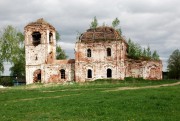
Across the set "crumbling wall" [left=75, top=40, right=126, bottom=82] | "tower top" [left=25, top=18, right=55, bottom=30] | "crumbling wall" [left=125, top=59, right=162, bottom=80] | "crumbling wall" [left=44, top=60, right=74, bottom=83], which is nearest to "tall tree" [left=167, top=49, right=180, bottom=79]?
"crumbling wall" [left=125, top=59, right=162, bottom=80]

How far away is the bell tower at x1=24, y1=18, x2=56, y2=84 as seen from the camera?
48188 millimetres

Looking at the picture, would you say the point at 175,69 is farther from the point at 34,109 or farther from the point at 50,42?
the point at 34,109

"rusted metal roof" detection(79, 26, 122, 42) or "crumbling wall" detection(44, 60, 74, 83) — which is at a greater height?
"rusted metal roof" detection(79, 26, 122, 42)

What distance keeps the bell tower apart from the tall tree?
90.9 feet

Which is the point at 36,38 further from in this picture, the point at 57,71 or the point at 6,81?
the point at 6,81

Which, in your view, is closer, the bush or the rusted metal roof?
the rusted metal roof

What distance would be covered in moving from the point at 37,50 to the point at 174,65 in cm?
3266

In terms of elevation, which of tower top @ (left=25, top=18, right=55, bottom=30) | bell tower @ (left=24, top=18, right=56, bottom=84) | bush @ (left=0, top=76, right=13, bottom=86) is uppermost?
tower top @ (left=25, top=18, right=55, bottom=30)

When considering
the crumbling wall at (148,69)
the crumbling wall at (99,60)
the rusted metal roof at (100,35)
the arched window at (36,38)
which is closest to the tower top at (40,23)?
the arched window at (36,38)

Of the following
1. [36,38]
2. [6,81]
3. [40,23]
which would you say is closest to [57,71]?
[36,38]

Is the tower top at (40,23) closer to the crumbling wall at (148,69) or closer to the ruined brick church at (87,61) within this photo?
the ruined brick church at (87,61)

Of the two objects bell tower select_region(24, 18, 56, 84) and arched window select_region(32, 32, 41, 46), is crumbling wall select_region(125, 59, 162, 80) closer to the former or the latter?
bell tower select_region(24, 18, 56, 84)

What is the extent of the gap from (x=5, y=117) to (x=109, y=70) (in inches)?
1251

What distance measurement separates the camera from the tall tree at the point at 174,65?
64.4 m
